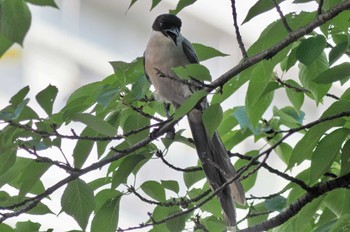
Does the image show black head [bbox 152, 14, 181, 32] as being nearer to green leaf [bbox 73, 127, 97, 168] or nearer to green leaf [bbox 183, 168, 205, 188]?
green leaf [bbox 183, 168, 205, 188]

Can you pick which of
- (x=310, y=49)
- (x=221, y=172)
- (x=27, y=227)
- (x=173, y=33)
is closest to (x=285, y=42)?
(x=310, y=49)

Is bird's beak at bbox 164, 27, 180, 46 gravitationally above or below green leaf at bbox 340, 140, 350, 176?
above

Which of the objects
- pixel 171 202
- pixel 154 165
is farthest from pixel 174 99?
pixel 154 165

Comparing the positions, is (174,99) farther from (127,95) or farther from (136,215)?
(136,215)

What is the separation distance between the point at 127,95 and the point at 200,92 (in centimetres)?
47

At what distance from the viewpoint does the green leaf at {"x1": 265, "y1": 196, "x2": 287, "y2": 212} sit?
196 centimetres

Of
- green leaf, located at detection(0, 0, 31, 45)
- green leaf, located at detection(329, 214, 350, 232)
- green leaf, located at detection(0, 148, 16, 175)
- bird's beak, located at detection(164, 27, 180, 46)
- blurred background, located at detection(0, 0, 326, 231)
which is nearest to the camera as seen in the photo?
green leaf, located at detection(0, 0, 31, 45)

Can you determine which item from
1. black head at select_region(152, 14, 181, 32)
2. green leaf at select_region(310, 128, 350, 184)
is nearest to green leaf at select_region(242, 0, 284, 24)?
green leaf at select_region(310, 128, 350, 184)

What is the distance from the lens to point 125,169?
73.0 inches


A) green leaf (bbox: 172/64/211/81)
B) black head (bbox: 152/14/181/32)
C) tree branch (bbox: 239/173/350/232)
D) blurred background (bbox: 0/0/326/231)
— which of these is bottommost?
tree branch (bbox: 239/173/350/232)

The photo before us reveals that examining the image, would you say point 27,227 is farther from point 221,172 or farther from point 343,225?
point 343,225

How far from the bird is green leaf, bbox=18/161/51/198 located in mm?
476

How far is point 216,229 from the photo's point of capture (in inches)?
83.0

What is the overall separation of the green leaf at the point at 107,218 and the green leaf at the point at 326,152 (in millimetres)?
536
